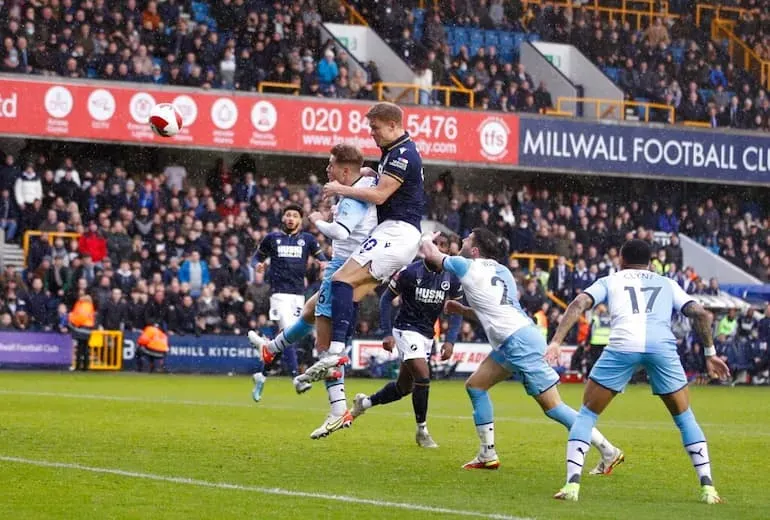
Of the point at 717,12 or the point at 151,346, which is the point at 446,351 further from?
the point at 717,12

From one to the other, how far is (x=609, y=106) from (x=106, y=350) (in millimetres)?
19579

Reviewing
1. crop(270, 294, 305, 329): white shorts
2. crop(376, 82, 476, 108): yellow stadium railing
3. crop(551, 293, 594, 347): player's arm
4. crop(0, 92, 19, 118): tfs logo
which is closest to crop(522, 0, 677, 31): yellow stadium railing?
crop(376, 82, 476, 108): yellow stadium railing

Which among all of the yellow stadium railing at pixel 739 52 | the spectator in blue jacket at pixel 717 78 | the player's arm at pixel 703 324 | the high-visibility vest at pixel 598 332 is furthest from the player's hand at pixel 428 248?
the yellow stadium railing at pixel 739 52

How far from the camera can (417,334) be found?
1427 cm

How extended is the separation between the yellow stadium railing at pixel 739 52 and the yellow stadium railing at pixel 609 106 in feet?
18.2

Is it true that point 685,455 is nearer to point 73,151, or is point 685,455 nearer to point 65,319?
point 65,319

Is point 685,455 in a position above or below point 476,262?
below

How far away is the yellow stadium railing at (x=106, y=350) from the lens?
30.0m

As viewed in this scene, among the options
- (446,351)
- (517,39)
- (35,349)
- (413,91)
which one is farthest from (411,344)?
(517,39)

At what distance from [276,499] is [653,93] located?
36.8 meters

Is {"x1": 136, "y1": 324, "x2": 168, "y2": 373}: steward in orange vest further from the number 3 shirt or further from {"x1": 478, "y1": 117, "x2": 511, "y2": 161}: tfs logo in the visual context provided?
the number 3 shirt

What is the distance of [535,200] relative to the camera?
42250 millimetres

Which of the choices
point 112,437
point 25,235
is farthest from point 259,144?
point 112,437

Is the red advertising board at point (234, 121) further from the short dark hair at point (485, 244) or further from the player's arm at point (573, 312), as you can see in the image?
the player's arm at point (573, 312)
